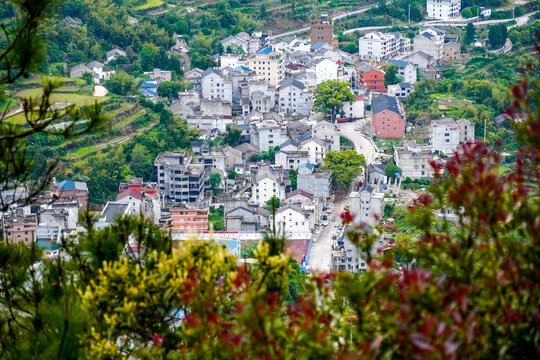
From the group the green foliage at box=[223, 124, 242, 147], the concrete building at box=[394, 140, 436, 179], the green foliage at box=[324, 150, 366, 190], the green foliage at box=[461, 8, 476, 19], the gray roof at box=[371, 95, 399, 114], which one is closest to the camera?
the green foliage at box=[324, 150, 366, 190]

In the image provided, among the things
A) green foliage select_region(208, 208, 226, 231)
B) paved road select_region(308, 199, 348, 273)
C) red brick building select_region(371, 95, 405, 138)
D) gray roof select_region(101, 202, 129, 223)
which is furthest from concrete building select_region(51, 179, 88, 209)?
red brick building select_region(371, 95, 405, 138)

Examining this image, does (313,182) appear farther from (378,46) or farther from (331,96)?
(378,46)

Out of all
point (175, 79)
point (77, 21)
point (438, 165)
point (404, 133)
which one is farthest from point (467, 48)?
point (438, 165)

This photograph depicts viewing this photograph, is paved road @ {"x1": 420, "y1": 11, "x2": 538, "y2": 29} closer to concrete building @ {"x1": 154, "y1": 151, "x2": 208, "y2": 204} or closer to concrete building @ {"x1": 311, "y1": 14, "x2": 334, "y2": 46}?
concrete building @ {"x1": 311, "y1": 14, "x2": 334, "y2": 46}

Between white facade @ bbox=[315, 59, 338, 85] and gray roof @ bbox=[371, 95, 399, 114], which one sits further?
white facade @ bbox=[315, 59, 338, 85]

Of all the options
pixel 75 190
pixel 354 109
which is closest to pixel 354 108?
pixel 354 109

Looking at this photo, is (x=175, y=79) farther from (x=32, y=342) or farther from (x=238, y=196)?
(x=32, y=342)
